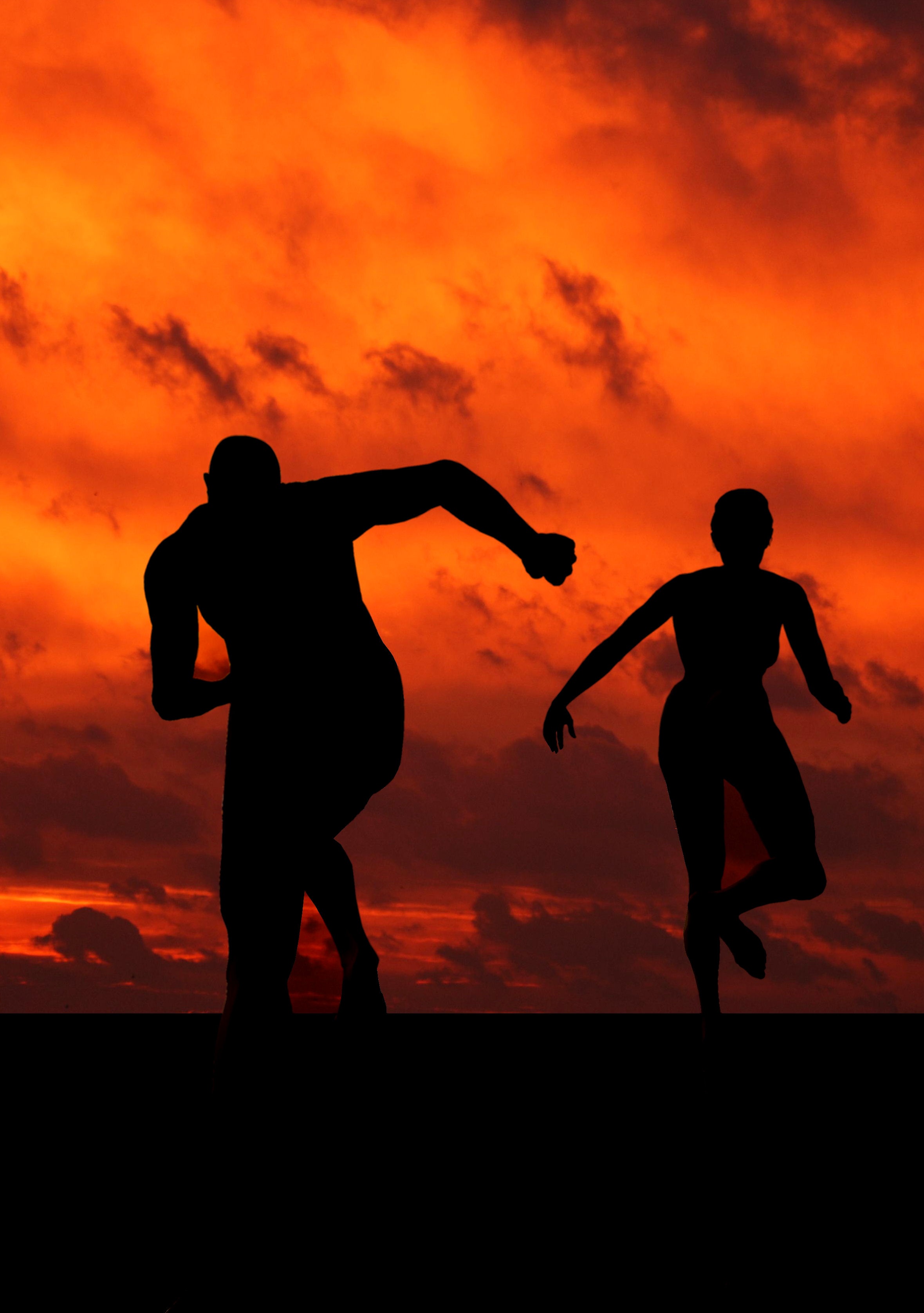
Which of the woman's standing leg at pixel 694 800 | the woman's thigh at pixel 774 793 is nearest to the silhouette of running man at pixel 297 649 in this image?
the woman's thigh at pixel 774 793

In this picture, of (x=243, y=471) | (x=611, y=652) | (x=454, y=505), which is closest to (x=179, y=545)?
(x=243, y=471)

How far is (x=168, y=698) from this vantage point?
4.86 m

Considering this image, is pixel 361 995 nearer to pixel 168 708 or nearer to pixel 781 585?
pixel 168 708

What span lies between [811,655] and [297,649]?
9.50 feet

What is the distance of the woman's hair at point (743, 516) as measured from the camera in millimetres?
6531

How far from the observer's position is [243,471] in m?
4.79

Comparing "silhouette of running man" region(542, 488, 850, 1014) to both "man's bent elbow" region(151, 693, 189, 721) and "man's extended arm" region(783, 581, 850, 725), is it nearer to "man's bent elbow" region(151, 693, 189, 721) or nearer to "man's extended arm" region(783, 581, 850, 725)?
"man's extended arm" region(783, 581, 850, 725)

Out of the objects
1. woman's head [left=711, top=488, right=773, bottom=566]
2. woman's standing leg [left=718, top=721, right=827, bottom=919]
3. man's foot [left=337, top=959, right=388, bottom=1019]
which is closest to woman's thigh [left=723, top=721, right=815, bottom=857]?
woman's standing leg [left=718, top=721, right=827, bottom=919]

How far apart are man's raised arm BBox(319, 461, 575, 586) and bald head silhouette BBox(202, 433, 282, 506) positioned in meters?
0.22
